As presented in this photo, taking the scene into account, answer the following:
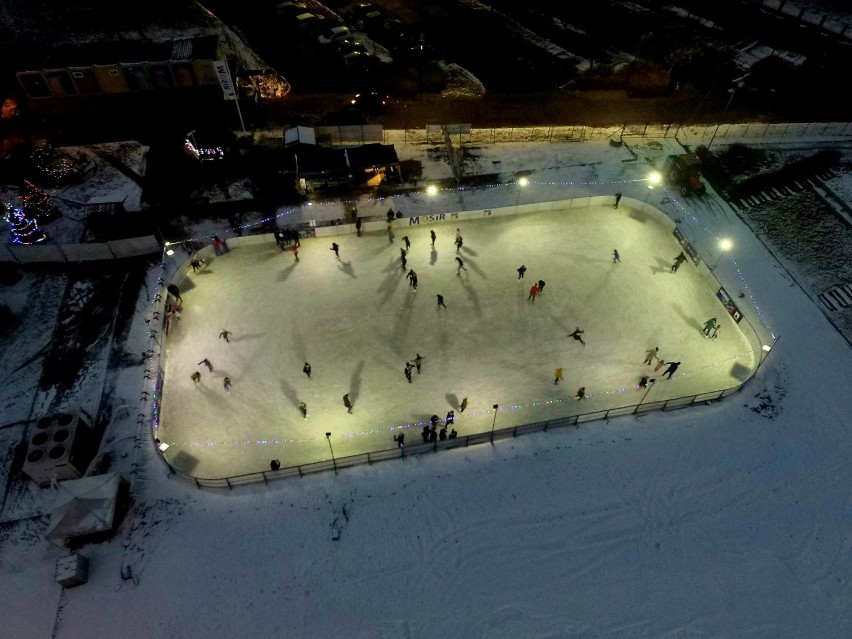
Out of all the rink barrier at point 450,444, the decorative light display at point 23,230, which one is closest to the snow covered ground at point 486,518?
the rink barrier at point 450,444

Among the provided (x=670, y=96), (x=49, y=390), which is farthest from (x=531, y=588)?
(x=670, y=96)

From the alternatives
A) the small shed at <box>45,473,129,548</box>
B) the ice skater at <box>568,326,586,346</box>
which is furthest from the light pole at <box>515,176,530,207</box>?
the small shed at <box>45,473,129,548</box>

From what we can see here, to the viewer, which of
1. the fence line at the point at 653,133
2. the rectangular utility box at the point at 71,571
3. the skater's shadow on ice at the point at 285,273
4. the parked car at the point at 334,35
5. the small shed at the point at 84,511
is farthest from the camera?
the parked car at the point at 334,35

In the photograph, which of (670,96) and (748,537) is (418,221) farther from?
(670,96)

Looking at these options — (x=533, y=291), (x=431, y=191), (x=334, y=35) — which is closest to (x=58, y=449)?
(x=533, y=291)

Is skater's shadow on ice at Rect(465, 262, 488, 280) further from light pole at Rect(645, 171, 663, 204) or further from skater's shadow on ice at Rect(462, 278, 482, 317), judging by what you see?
light pole at Rect(645, 171, 663, 204)

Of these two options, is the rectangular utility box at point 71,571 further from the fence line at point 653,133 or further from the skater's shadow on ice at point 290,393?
the fence line at point 653,133
